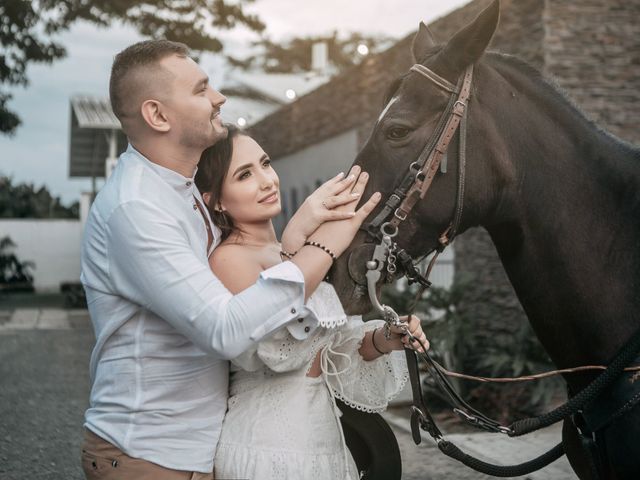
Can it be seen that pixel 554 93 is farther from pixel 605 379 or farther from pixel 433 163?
pixel 605 379

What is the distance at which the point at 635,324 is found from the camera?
217cm

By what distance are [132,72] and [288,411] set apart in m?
1.04

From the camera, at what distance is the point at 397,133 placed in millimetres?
2305

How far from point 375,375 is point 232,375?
492 millimetres

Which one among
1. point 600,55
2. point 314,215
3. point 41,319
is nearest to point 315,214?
point 314,215

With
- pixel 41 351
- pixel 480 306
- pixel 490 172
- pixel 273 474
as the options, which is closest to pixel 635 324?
pixel 490 172

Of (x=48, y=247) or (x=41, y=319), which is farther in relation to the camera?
(x=48, y=247)

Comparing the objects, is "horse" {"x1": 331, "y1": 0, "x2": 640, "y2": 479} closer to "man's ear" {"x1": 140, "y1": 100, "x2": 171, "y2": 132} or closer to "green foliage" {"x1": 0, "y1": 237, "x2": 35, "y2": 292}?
"man's ear" {"x1": 140, "y1": 100, "x2": 171, "y2": 132}

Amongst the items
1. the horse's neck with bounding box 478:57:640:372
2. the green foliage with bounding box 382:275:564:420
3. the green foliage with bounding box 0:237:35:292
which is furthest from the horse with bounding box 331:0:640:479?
the green foliage with bounding box 0:237:35:292

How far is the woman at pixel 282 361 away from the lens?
201 centimetres

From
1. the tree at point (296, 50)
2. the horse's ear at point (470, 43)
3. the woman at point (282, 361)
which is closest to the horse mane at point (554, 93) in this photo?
the horse's ear at point (470, 43)

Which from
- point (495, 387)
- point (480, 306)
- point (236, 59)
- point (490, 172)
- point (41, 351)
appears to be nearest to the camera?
point (490, 172)

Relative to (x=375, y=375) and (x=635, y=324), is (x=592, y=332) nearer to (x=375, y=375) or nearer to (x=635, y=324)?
(x=635, y=324)

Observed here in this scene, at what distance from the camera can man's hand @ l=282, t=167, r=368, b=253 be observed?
80.8 inches
